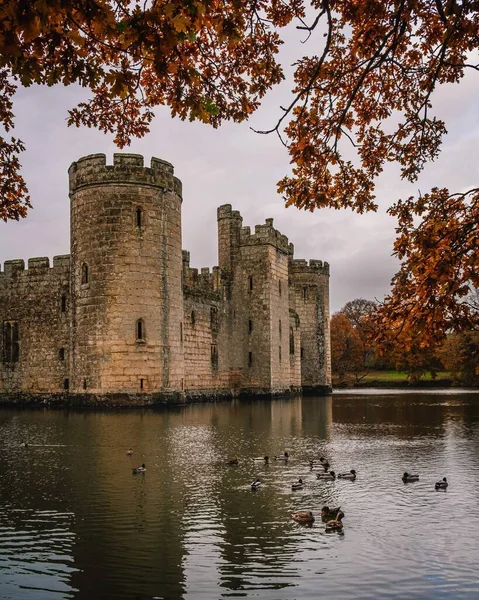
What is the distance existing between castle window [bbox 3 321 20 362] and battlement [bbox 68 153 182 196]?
773 cm

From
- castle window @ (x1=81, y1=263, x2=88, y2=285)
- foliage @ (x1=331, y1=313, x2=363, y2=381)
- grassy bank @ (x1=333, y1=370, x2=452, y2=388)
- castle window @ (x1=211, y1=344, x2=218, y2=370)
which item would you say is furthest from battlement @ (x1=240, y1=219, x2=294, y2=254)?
foliage @ (x1=331, y1=313, x2=363, y2=381)

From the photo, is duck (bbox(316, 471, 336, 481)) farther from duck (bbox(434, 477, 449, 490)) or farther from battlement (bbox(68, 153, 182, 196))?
battlement (bbox(68, 153, 182, 196))

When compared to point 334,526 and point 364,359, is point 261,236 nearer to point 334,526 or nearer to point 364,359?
point 334,526

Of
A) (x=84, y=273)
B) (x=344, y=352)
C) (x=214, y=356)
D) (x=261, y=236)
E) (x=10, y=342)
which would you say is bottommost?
(x=214, y=356)

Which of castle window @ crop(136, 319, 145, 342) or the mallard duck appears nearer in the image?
the mallard duck

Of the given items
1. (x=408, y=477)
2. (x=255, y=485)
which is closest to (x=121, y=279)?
(x=255, y=485)

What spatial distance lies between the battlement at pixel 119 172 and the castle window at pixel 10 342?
7.73 m

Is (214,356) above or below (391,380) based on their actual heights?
above

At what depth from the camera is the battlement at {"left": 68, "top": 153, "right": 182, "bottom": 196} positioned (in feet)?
89.8

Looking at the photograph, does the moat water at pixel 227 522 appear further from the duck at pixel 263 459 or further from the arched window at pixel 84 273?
the arched window at pixel 84 273

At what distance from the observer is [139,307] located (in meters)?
27.2

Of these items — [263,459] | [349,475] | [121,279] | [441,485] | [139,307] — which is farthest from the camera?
[139,307]

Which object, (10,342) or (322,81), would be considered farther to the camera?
(10,342)

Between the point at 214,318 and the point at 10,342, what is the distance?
10949 mm
